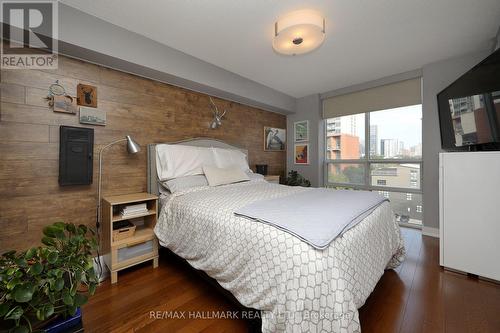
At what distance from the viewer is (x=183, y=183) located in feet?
7.56

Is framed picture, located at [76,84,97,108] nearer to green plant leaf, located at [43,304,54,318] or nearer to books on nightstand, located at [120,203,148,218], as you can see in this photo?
Result: books on nightstand, located at [120,203,148,218]

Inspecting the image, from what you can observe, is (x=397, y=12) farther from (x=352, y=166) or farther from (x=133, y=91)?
(x=133, y=91)

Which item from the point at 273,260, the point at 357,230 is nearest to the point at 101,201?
the point at 273,260

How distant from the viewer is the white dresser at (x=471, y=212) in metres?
1.74

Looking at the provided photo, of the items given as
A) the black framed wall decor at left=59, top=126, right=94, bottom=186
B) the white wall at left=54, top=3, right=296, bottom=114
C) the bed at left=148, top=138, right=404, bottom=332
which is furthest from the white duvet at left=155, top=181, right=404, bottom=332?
the white wall at left=54, top=3, right=296, bottom=114

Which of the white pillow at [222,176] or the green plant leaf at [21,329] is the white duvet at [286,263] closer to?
the white pillow at [222,176]

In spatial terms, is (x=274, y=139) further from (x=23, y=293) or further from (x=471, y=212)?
(x=23, y=293)

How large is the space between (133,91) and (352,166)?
Answer: 3.76 m

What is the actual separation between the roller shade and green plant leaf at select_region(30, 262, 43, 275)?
4.17m

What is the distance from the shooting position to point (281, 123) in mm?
4465

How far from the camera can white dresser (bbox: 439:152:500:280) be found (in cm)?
174

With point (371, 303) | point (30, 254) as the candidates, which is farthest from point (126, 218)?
point (371, 303)

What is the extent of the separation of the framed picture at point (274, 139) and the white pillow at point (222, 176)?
1539mm
